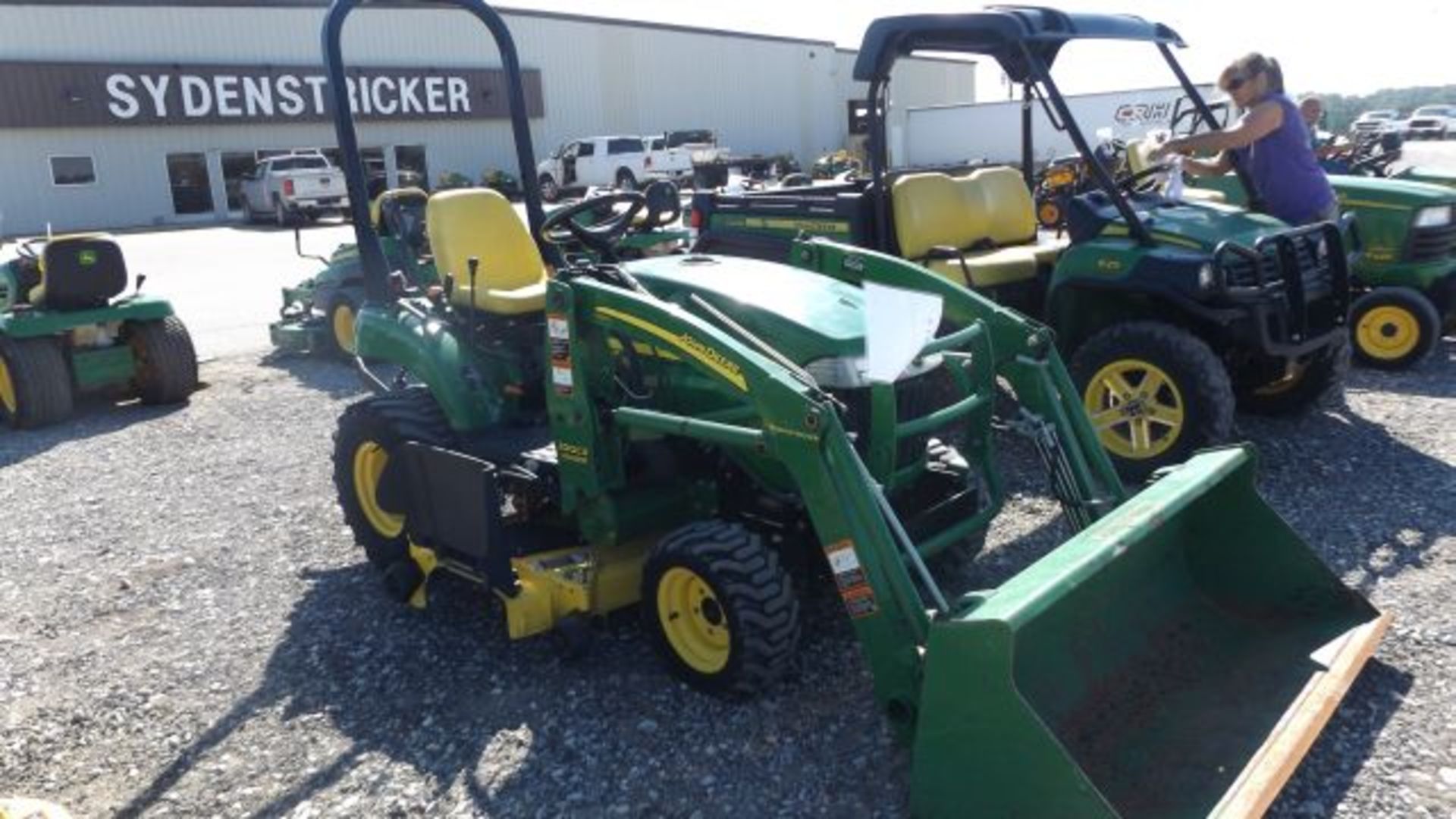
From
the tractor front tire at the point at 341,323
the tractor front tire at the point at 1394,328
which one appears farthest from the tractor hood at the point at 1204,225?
the tractor front tire at the point at 341,323

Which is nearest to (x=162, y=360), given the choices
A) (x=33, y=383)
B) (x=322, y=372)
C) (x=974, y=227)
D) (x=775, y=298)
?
(x=33, y=383)

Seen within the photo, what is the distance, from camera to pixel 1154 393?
17.7ft

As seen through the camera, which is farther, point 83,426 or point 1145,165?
point 83,426

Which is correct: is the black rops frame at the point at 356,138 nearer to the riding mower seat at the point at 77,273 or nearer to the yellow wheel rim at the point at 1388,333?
the riding mower seat at the point at 77,273

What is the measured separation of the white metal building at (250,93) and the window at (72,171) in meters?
0.03

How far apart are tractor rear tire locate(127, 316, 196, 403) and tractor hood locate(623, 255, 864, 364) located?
17.6 ft

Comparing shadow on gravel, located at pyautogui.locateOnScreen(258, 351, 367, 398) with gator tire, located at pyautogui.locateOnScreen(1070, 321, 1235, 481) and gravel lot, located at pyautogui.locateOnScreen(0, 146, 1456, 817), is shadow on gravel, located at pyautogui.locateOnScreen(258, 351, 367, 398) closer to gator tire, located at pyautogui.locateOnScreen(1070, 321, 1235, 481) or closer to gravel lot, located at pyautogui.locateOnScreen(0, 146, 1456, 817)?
gravel lot, located at pyautogui.locateOnScreen(0, 146, 1456, 817)

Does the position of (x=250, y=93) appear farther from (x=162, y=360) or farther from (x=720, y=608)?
(x=720, y=608)

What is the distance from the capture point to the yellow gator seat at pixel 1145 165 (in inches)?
263

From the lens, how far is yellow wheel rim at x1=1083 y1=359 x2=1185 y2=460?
5348 millimetres

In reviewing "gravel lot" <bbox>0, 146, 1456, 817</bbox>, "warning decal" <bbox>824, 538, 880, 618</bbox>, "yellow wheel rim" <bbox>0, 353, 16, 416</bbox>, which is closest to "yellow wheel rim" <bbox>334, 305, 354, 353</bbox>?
"yellow wheel rim" <bbox>0, 353, 16, 416</bbox>

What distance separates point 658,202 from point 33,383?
17.4ft

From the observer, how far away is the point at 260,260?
18875 millimetres

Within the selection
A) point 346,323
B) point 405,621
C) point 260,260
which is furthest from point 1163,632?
point 260,260
